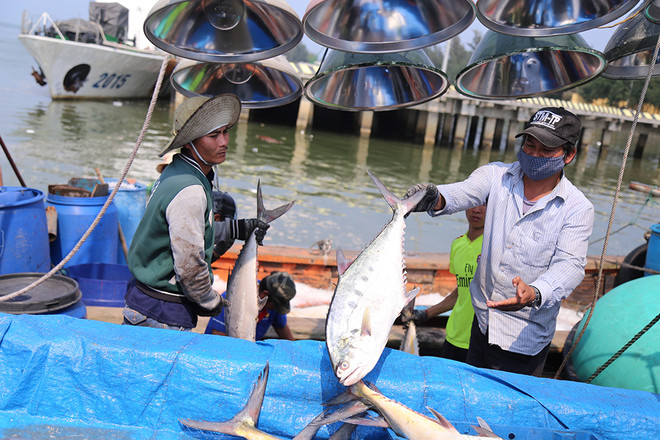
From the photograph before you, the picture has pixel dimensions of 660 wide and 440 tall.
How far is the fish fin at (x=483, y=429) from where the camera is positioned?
2.42 meters

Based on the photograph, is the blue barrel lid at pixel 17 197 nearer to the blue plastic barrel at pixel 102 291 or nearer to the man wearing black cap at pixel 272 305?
the blue plastic barrel at pixel 102 291

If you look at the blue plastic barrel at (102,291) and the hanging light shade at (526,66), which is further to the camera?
the blue plastic barrel at (102,291)

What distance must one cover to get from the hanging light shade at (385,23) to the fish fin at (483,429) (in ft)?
6.29

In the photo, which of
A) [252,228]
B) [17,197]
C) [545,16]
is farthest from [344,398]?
[17,197]

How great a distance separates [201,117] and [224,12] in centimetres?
68

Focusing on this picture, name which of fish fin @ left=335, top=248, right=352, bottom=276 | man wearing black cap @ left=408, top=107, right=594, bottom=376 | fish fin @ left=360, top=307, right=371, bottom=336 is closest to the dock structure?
man wearing black cap @ left=408, top=107, right=594, bottom=376

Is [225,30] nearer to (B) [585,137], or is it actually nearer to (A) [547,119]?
(A) [547,119]

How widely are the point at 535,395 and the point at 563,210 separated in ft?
3.17

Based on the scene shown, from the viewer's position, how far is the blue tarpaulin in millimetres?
2668

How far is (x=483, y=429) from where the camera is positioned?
2.46 m

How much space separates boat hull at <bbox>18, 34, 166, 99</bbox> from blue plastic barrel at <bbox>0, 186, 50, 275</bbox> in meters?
24.6

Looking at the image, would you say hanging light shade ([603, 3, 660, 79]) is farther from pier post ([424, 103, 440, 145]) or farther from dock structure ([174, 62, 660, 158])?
pier post ([424, 103, 440, 145])

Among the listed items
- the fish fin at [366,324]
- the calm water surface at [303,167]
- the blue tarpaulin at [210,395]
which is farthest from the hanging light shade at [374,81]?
the calm water surface at [303,167]

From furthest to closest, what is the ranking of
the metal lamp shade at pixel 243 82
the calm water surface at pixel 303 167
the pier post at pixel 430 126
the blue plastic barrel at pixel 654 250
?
1. the pier post at pixel 430 126
2. the calm water surface at pixel 303 167
3. the blue plastic barrel at pixel 654 250
4. the metal lamp shade at pixel 243 82
